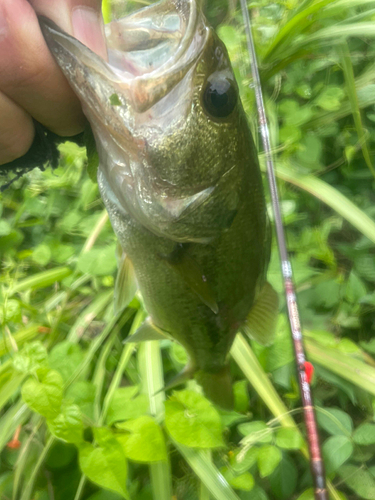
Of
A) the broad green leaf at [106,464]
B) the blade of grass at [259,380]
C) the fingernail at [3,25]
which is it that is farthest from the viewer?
the blade of grass at [259,380]

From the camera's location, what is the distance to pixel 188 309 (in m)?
0.85

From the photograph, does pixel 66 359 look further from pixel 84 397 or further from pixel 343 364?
pixel 343 364

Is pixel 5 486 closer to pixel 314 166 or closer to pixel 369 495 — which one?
pixel 369 495

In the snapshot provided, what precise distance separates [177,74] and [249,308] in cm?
59

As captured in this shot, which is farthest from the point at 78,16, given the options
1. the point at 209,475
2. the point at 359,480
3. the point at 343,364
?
the point at 359,480

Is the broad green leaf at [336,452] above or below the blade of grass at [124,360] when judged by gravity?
below

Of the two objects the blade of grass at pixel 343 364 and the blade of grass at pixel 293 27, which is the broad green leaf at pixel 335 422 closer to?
the blade of grass at pixel 343 364

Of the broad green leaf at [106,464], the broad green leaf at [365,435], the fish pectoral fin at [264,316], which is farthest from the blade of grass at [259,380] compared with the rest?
the broad green leaf at [106,464]

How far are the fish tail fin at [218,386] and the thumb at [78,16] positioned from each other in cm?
83

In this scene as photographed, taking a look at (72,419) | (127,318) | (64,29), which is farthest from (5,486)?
(64,29)

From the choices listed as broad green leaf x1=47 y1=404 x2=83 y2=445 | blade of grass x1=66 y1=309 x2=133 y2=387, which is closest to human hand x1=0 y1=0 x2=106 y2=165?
broad green leaf x1=47 y1=404 x2=83 y2=445

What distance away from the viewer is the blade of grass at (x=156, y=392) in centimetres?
94

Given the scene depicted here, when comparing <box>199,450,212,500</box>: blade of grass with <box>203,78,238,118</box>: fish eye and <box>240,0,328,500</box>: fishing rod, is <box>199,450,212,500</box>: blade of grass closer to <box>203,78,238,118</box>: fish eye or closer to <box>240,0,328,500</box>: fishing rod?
<box>240,0,328,500</box>: fishing rod

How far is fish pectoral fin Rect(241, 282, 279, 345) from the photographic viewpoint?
0.91 metres
